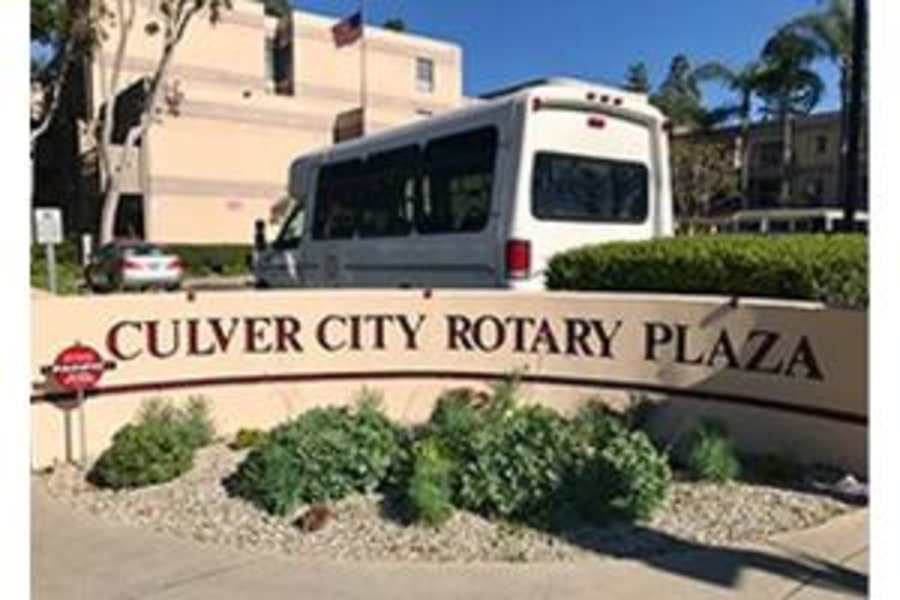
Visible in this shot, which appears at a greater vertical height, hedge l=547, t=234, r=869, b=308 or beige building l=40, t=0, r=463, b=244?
beige building l=40, t=0, r=463, b=244

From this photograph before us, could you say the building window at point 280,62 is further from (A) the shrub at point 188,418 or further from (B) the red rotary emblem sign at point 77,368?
(B) the red rotary emblem sign at point 77,368

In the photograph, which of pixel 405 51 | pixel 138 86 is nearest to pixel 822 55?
pixel 405 51

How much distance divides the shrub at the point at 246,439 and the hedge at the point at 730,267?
3502 mm

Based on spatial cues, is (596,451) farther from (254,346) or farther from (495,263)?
(495,263)

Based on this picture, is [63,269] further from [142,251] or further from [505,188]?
[505,188]

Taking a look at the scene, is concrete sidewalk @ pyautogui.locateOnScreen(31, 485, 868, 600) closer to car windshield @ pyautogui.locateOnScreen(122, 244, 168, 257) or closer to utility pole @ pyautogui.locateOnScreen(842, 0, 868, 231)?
utility pole @ pyautogui.locateOnScreen(842, 0, 868, 231)

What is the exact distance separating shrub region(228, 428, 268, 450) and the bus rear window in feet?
13.5

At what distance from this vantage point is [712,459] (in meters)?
6.83

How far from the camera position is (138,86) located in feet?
133

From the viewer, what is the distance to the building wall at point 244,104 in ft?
133

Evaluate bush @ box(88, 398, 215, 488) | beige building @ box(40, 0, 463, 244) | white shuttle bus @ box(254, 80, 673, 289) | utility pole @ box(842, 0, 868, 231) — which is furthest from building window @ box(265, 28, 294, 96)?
bush @ box(88, 398, 215, 488)

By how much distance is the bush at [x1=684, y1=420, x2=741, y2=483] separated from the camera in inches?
269

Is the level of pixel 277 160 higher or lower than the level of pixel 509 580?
higher
